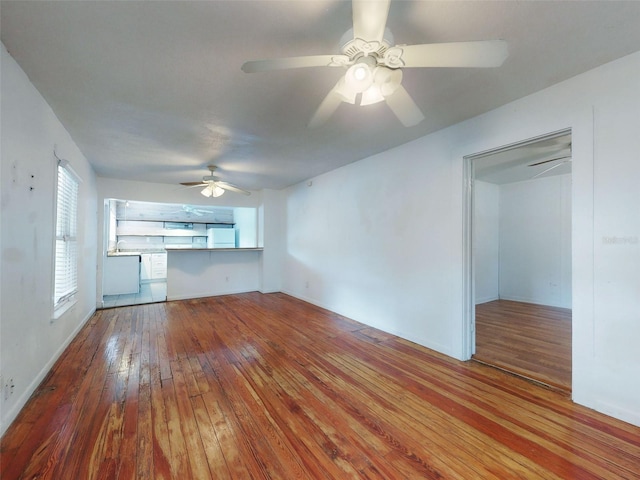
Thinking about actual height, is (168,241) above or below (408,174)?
below

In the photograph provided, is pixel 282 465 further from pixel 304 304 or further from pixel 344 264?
pixel 304 304

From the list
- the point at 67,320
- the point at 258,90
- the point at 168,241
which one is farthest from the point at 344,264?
the point at 168,241

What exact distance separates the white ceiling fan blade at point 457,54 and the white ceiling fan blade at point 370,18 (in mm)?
151

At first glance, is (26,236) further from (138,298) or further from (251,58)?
(138,298)

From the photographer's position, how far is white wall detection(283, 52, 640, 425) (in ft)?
5.68

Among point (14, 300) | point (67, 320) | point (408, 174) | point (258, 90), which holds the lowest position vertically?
point (67, 320)

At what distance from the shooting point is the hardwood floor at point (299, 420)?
54.3 inches

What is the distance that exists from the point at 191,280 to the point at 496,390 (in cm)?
529

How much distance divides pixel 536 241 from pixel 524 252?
0.90 feet

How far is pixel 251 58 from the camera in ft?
5.62

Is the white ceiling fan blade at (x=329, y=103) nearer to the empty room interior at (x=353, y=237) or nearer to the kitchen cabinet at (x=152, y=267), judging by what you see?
the empty room interior at (x=353, y=237)

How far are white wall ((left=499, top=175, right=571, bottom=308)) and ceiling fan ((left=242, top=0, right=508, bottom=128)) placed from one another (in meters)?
4.79

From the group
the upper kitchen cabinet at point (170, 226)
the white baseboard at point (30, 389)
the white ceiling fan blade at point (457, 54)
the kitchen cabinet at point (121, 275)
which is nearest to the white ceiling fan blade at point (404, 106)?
the white ceiling fan blade at point (457, 54)

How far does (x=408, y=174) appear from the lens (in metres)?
3.16
